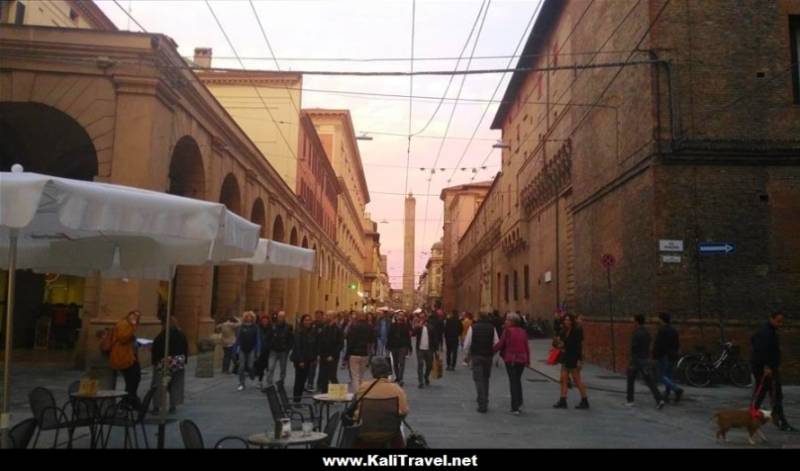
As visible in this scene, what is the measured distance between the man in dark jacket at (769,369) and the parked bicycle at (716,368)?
195 inches

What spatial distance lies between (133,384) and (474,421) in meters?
5.06

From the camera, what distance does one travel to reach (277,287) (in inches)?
1383

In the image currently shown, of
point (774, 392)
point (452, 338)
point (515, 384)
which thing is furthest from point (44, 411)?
point (452, 338)

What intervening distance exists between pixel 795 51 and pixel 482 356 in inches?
457

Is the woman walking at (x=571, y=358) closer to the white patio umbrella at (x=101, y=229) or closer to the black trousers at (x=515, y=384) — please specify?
the black trousers at (x=515, y=384)

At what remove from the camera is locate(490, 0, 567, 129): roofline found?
99.9 feet

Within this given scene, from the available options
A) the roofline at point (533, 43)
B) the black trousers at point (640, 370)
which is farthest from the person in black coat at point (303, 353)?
the roofline at point (533, 43)

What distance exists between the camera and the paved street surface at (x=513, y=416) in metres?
8.98

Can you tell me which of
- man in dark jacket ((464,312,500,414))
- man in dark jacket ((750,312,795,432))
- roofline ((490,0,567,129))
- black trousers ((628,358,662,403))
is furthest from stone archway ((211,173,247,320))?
man in dark jacket ((750,312,795,432))

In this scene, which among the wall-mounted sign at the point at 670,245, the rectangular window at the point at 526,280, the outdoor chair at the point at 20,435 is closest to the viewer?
the outdoor chair at the point at 20,435

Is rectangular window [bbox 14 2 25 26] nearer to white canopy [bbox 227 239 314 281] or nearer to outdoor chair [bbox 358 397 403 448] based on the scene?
white canopy [bbox 227 239 314 281]

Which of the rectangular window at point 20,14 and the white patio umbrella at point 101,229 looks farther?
the rectangular window at point 20,14

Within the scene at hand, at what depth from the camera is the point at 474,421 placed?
10594 millimetres
